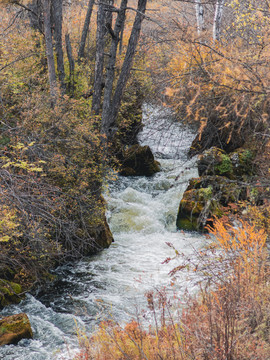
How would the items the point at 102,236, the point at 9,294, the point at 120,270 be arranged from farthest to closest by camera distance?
1. the point at 102,236
2. the point at 120,270
3. the point at 9,294

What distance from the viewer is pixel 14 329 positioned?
530 centimetres

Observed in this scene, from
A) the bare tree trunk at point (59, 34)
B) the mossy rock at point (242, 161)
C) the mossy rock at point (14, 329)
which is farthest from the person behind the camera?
the bare tree trunk at point (59, 34)

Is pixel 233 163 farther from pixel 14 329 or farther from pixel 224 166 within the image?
pixel 14 329

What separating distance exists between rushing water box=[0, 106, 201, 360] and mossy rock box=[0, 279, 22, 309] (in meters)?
0.15

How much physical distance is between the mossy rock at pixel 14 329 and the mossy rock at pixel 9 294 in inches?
33.5

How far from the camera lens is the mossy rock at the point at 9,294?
6.17m

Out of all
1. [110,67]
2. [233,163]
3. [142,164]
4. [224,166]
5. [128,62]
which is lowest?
[142,164]

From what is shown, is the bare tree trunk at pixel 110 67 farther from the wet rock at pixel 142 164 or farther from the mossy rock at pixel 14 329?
the mossy rock at pixel 14 329

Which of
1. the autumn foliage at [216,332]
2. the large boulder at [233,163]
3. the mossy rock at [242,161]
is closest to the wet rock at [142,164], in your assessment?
the large boulder at [233,163]

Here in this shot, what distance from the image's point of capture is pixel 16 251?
616 centimetres

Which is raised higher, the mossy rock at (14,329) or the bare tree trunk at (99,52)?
the bare tree trunk at (99,52)

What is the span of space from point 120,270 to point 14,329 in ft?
10.5

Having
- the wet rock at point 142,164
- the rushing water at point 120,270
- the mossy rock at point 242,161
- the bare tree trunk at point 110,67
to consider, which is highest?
the bare tree trunk at point 110,67

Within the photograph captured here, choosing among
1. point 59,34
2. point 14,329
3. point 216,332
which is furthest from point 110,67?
point 216,332
